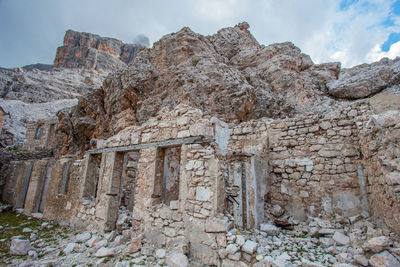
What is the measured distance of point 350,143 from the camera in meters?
5.35

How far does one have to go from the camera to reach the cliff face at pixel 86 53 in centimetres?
6272

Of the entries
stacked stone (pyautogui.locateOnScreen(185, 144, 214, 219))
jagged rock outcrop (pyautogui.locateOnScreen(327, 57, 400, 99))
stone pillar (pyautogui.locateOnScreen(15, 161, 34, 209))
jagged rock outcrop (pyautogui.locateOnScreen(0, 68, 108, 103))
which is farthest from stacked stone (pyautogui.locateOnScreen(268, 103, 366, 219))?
jagged rock outcrop (pyautogui.locateOnScreen(0, 68, 108, 103))

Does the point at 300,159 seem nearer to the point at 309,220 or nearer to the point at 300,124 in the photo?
the point at 300,124

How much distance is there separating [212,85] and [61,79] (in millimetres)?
55912

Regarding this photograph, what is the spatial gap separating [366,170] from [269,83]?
12239 millimetres

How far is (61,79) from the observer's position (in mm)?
51125

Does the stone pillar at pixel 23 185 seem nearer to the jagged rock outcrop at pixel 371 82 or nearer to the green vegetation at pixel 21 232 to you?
the green vegetation at pixel 21 232

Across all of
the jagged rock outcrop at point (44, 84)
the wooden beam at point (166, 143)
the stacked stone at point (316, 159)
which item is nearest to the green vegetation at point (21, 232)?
the wooden beam at point (166, 143)

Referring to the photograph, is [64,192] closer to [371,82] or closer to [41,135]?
[41,135]

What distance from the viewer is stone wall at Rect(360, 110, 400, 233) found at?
3240 mm

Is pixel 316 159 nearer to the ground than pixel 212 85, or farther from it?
nearer to the ground

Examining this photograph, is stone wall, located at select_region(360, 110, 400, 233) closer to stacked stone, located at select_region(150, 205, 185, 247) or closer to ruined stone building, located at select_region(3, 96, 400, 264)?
ruined stone building, located at select_region(3, 96, 400, 264)

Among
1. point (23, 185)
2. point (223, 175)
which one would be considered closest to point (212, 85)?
point (223, 175)

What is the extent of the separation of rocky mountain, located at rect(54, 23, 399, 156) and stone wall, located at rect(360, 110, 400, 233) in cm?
820
